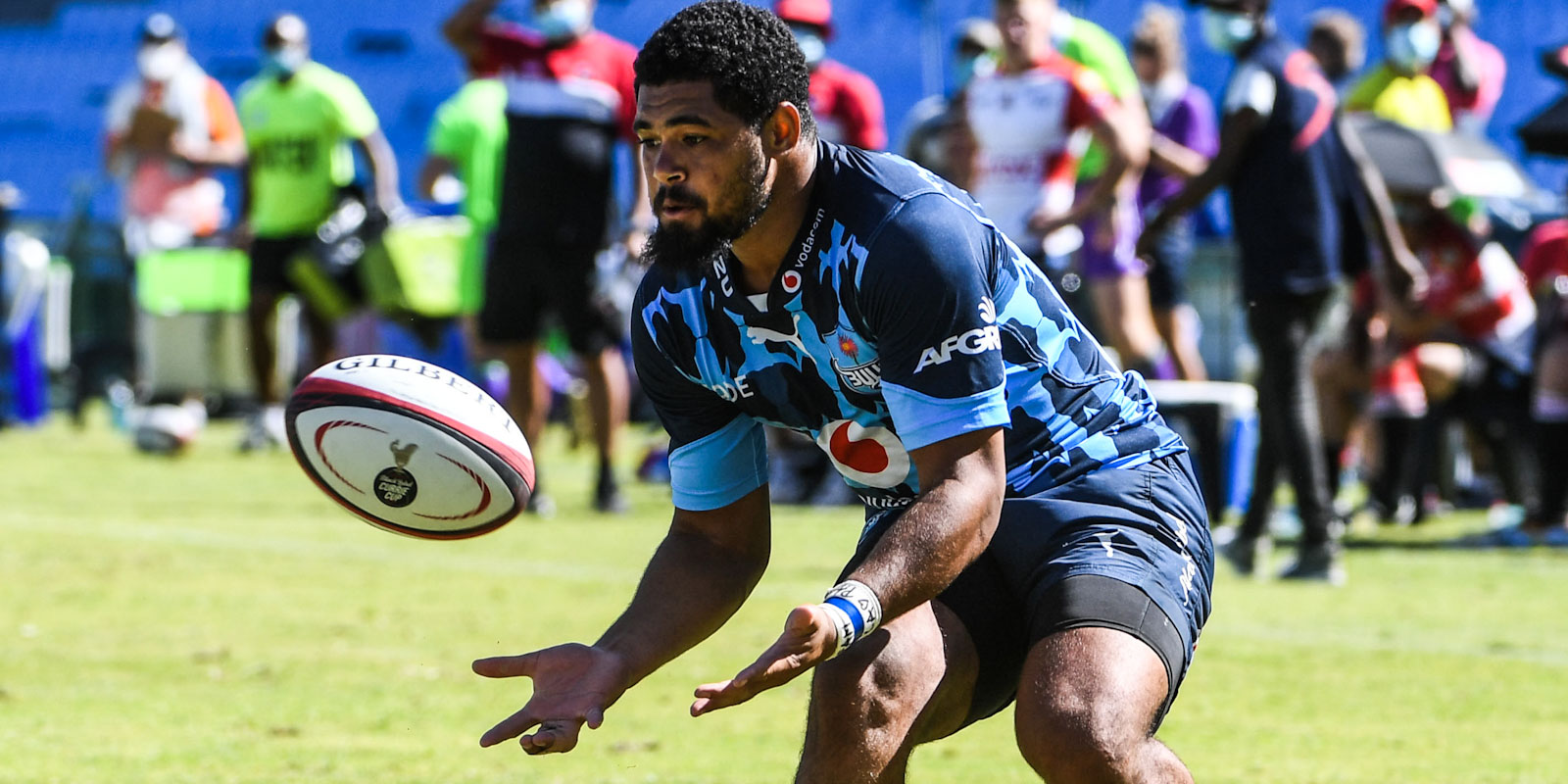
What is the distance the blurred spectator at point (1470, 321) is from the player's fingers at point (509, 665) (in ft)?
24.7

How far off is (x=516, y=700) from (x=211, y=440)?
35.2 feet

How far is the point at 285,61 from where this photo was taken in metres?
13.5

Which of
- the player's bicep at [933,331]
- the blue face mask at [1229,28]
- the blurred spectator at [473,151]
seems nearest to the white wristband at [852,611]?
the player's bicep at [933,331]

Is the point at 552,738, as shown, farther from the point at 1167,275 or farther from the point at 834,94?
the point at 1167,275

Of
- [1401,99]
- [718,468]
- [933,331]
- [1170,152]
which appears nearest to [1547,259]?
[1401,99]

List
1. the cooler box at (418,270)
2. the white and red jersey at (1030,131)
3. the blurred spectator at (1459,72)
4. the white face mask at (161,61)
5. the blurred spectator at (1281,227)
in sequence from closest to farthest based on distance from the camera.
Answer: the blurred spectator at (1281,227) → the white and red jersey at (1030,131) → the blurred spectator at (1459,72) → the cooler box at (418,270) → the white face mask at (161,61)

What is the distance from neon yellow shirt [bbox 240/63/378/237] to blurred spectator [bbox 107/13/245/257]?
1516 millimetres

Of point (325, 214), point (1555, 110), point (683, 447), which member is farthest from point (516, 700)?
point (325, 214)

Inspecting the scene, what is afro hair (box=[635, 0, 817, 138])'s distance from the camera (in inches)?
131

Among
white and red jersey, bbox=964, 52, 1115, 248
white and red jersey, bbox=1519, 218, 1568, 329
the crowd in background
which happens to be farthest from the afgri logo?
white and red jersey, bbox=1519, 218, 1568, 329

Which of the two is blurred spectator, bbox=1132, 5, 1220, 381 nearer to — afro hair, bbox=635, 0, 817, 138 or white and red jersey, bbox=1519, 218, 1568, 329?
white and red jersey, bbox=1519, 218, 1568, 329

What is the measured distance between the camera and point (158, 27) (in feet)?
51.1

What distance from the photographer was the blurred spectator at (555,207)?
10.2 m

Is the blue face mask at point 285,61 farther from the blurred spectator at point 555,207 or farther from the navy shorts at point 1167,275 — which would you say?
the navy shorts at point 1167,275
